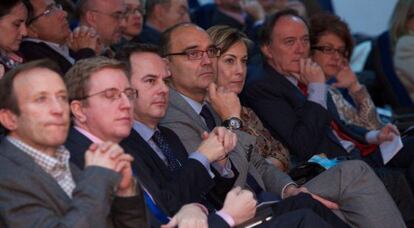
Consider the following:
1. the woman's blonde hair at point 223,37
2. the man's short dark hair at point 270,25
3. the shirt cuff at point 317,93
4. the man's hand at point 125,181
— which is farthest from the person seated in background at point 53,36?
the man's hand at point 125,181

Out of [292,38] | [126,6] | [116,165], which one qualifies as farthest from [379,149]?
[116,165]

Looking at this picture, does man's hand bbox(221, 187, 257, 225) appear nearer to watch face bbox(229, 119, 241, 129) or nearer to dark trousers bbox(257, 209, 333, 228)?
dark trousers bbox(257, 209, 333, 228)

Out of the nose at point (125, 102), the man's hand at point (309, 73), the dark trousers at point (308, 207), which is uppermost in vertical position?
the nose at point (125, 102)

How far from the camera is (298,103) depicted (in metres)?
5.70

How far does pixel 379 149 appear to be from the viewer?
614 centimetres

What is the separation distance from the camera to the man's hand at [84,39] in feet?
18.3

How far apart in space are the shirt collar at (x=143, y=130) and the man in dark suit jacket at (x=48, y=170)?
78cm

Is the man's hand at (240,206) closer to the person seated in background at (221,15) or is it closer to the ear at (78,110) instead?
the ear at (78,110)

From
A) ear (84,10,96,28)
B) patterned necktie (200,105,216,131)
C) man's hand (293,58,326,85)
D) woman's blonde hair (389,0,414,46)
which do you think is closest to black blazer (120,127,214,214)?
patterned necktie (200,105,216,131)

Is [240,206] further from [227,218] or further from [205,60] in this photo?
[205,60]

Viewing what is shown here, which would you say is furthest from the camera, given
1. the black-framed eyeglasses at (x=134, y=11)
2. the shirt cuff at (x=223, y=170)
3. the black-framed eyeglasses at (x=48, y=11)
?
the black-framed eyeglasses at (x=134, y=11)

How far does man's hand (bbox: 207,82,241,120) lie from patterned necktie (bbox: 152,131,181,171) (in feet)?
2.16

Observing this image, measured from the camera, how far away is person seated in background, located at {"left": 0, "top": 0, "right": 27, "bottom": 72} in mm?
4699

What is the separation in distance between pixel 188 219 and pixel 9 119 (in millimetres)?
738
